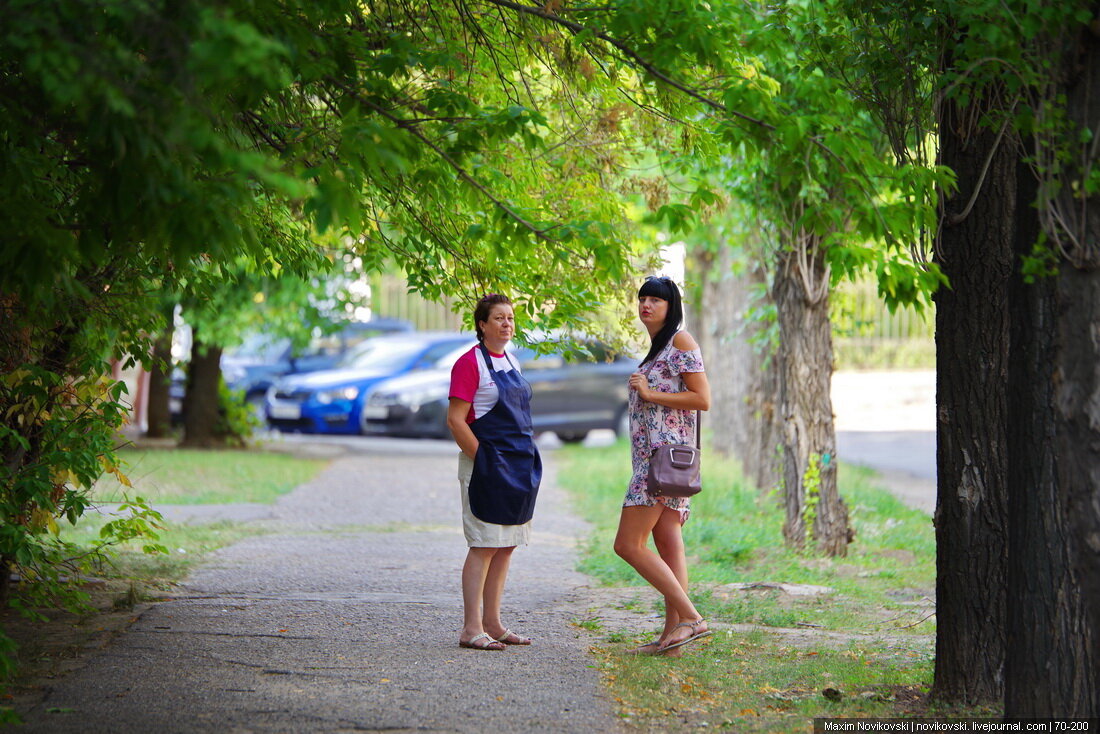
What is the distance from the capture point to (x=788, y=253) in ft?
32.4

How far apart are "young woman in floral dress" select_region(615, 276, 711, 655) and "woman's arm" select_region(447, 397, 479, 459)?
0.83 meters

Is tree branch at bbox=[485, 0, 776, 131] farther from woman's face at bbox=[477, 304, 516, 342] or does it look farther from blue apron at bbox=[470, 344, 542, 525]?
blue apron at bbox=[470, 344, 542, 525]

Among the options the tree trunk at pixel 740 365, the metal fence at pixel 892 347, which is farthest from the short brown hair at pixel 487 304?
the metal fence at pixel 892 347

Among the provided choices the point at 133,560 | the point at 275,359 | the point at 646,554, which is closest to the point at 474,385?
the point at 646,554

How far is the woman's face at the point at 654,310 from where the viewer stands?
20.2 feet

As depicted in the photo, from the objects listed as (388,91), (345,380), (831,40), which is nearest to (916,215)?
(831,40)

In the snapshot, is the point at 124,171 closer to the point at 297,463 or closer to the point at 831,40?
the point at 831,40

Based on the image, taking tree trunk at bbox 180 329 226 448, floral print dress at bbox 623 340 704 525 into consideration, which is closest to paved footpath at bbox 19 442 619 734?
floral print dress at bbox 623 340 704 525

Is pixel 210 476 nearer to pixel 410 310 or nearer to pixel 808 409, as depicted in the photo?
pixel 808 409

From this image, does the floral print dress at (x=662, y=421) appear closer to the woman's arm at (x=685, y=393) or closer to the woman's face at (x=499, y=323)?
the woman's arm at (x=685, y=393)

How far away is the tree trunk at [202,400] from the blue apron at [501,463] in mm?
12308

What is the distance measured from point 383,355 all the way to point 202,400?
4.36 m

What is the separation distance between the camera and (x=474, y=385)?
6.11 m

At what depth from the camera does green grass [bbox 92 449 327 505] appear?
12172 millimetres
